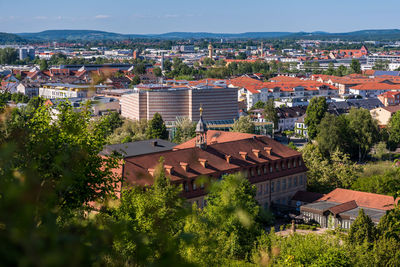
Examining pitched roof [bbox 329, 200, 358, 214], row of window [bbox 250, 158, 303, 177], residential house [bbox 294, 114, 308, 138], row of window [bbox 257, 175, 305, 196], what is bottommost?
residential house [bbox 294, 114, 308, 138]

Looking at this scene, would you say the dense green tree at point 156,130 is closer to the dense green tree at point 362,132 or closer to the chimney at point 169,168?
the dense green tree at point 362,132

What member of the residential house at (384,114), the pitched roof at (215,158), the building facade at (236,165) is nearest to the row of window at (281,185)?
the building facade at (236,165)

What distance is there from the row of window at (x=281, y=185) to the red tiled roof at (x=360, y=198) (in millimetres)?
1821

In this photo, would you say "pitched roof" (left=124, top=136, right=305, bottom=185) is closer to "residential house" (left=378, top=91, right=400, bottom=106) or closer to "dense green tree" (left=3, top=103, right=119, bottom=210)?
"dense green tree" (left=3, top=103, right=119, bottom=210)

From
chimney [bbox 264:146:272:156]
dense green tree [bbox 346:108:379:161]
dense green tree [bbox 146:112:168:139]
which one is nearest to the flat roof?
chimney [bbox 264:146:272:156]

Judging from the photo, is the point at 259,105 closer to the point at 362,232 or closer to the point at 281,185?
the point at 281,185

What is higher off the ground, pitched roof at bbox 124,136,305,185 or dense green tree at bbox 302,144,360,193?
pitched roof at bbox 124,136,305,185

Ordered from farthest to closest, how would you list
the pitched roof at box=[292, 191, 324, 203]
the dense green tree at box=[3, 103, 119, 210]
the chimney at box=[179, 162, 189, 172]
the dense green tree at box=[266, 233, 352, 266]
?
the pitched roof at box=[292, 191, 324, 203]
the chimney at box=[179, 162, 189, 172]
the dense green tree at box=[266, 233, 352, 266]
the dense green tree at box=[3, 103, 119, 210]

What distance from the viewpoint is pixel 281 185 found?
27.2 metres

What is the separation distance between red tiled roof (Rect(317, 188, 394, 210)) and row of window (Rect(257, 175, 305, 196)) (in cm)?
182

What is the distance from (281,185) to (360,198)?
3.92 metres

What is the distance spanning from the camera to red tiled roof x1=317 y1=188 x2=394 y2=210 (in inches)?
966

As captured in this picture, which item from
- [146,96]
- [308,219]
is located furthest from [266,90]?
[308,219]

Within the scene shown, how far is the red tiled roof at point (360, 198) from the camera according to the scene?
80.5 feet
